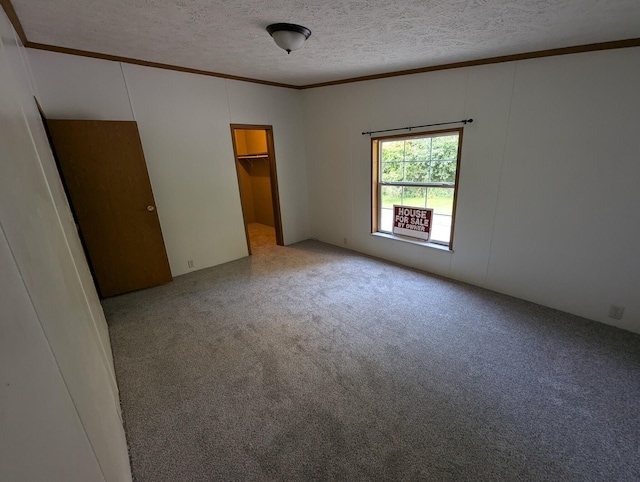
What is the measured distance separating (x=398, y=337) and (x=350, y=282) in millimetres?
1079

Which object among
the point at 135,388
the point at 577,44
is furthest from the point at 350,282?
the point at 577,44

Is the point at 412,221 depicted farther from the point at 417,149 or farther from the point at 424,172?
the point at 417,149

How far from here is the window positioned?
3062mm

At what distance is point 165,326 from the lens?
254 centimetres

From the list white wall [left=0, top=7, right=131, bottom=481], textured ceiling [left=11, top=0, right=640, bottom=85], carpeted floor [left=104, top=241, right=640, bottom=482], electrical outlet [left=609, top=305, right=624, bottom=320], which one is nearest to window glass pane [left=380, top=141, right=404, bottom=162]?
textured ceiling [left=11, top=0, right=640, bottom=85]

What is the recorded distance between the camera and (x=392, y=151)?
11.6 feet

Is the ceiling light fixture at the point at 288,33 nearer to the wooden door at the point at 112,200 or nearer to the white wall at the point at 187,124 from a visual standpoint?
the white wall at the point at 187,124

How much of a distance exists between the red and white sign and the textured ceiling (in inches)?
64.6

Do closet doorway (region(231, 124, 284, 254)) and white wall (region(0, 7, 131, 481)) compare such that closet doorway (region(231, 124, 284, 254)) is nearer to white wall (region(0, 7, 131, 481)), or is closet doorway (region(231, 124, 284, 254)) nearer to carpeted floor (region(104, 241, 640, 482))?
carpeted floor (region(104, 241, 640, 482))

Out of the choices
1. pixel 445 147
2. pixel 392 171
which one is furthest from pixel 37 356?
pixel 392 171

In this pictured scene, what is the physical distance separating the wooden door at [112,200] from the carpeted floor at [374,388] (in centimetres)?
40

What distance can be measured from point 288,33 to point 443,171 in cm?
215

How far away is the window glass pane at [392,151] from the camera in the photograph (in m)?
3.45

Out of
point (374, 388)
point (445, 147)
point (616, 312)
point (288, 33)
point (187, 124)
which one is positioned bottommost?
point (374, 388)
